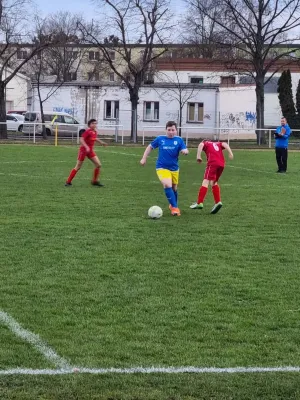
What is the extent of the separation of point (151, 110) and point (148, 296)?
46.3 metres

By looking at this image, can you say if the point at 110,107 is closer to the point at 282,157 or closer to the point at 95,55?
the point at 95,55

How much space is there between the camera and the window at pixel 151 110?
2057 inches

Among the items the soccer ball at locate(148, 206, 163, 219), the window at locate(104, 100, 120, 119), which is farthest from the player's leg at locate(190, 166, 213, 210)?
the window at locate(104, 100, 120, 119)

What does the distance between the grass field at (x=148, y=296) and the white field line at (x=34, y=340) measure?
0.04 metres

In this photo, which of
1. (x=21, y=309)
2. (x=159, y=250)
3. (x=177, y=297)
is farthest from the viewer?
(x=159, y=250)

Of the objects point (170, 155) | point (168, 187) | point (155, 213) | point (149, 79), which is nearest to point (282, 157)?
point (170, 155)

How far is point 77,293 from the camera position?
6664 millimetres

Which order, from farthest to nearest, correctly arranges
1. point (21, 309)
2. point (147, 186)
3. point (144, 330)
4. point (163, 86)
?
point (163, 86) → point (147, 186) → point (21, 309) → point (144, 330)

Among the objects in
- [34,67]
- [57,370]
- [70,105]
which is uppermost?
[34,67]

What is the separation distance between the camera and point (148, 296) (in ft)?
21.6

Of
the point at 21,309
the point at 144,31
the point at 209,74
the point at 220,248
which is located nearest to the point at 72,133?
the point at 144,31

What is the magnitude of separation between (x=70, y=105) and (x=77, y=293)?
47267 millimetres

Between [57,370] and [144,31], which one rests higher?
[144,31]

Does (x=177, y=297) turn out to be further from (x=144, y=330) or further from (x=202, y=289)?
(x=144, y=330)
